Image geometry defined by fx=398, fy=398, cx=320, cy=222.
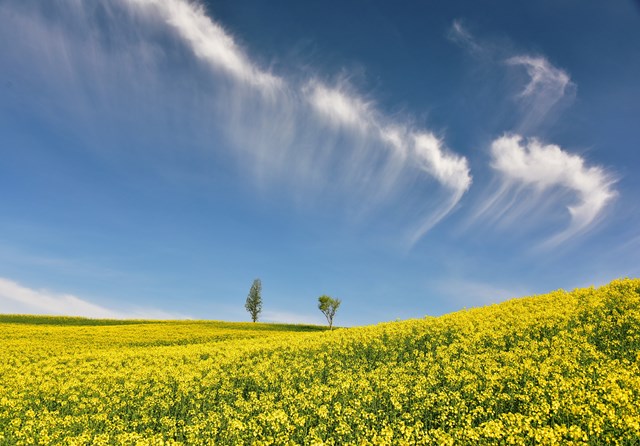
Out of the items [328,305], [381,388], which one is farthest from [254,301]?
[381,388]

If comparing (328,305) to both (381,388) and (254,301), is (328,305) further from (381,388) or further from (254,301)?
(381,388)

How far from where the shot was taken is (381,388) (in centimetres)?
1627

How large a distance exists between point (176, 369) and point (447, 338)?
54.2ft

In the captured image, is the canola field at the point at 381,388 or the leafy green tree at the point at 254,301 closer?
the canola field at the point at 381,388

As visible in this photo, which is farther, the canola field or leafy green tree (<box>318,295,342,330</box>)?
leafy green tree (<box>318,295,342,330</box>)

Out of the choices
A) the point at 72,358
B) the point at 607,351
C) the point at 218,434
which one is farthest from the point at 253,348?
the point at 607,351

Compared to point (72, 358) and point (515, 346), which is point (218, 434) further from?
point (72, 358)

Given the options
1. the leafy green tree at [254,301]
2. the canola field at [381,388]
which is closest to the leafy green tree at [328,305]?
the leafy green tree at [254,301]

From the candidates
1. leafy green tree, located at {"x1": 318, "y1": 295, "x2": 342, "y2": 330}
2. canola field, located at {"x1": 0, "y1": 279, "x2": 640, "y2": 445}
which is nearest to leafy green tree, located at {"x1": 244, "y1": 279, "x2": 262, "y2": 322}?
leafy green tree, located at {"x1": 318, "y1": 295, "x2": 342, "y2": 330}

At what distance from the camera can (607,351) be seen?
17922 millimetres

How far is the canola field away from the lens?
38.6ft

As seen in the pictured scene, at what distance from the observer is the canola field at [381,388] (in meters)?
11.8

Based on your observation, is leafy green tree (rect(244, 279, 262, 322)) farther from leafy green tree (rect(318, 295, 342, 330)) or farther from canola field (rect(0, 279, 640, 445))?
canola field (rect(0, 279, 640, 445))

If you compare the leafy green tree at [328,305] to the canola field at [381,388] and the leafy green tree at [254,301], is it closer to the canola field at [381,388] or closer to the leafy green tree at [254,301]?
the leafy green tree at [254,301]
